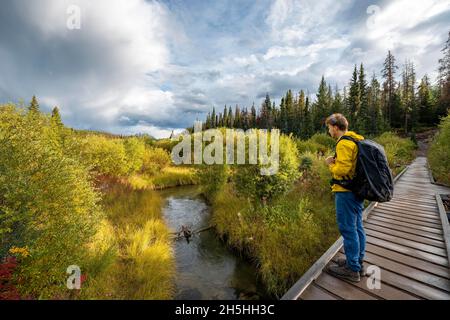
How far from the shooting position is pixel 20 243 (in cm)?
339

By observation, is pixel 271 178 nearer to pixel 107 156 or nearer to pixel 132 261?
pixel 132 261

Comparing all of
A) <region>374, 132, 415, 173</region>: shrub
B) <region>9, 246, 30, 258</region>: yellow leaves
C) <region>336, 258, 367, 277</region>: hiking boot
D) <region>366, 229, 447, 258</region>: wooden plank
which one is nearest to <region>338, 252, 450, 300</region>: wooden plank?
<region>336, 258, 367, 277</region>: hiking boot

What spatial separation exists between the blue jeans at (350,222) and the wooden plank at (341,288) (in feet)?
0.97

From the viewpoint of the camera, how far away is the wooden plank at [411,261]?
3330 mm

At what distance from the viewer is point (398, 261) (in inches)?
143

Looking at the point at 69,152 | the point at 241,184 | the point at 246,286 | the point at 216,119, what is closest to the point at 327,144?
the point at 241,184

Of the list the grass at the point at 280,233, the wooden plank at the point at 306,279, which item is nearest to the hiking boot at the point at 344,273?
Result: the wooden plank at the point at 306,279

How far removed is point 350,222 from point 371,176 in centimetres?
75

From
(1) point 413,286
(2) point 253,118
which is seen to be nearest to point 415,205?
(1) point 413,286

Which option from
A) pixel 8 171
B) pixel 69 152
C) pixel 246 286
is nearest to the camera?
pixel 8 171

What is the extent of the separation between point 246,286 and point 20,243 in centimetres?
474

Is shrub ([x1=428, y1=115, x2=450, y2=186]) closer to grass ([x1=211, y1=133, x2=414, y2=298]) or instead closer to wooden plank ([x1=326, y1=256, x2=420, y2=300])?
grass ([x1=211, y1=133, x2=414, y2=298])

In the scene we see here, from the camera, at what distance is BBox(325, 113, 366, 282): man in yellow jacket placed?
2.84m
